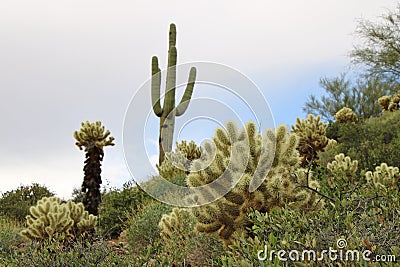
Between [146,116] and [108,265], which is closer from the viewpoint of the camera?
[108,265]

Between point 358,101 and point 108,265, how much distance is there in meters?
26.5

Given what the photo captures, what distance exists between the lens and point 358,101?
91.8 feet

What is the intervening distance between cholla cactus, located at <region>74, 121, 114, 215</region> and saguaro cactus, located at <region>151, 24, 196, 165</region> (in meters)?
4.18

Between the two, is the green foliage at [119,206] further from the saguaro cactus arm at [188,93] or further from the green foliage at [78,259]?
the green foliage at [78,259]

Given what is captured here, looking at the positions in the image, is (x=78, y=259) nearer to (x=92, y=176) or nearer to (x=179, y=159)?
(x=92, y=176)

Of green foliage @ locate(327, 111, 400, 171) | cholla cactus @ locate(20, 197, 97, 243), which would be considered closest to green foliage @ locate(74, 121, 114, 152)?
cholla cactus @ locate(20, 197, 97, 243)

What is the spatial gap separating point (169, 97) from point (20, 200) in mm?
5749

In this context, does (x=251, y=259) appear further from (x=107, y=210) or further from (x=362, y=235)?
(x=107, y=210)

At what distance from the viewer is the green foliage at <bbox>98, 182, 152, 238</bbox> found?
9.98m

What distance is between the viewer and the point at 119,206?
10.6m

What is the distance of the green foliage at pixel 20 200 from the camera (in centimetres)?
1438

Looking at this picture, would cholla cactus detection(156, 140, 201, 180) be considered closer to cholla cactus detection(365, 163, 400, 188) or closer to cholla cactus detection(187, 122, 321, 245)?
cholla cactus detection(365, 163, 400, 188)

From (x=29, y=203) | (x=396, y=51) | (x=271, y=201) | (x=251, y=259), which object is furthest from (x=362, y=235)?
(x=396, y=51)

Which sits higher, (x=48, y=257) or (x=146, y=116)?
(x=146, y=116)
